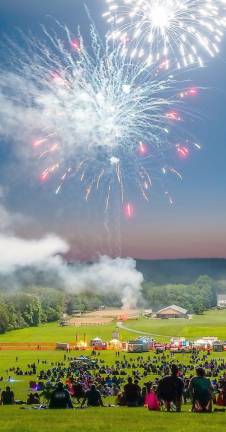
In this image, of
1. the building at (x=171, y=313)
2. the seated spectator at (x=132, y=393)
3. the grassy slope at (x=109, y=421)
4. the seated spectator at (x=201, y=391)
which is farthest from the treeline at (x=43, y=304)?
the seated spectator at (x=201, y=391)

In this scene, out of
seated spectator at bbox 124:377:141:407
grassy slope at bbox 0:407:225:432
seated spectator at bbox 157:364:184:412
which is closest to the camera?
grassy slope at bbox 0:407:225:432

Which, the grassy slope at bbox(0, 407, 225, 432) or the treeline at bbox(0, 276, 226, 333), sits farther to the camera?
the treeline at bbox(0, 276, 226, 333)

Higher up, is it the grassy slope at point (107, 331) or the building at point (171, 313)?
the building at point (171, 313)

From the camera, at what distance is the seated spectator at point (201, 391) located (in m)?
18.3

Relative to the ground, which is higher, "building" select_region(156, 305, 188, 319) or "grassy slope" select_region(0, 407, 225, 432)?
"building" select_region(156, 305, 188, 319)

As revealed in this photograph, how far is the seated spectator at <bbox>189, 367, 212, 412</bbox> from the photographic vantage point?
18344 millimetres

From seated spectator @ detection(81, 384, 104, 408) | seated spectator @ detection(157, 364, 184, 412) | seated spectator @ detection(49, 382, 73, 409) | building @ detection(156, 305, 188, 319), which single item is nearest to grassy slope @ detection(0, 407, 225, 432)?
seated spectator @ detection(157, 364, 184, 412)

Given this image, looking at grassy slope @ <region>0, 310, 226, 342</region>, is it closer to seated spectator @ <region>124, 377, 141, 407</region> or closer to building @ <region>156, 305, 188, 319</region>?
building @ <region>156, 305, 188, 319</region>

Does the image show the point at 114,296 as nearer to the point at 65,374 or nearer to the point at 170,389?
the point at 65,374

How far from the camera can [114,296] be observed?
636 feet

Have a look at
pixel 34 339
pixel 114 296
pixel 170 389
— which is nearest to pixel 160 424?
pixel 170 389

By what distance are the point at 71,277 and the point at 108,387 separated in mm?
138042

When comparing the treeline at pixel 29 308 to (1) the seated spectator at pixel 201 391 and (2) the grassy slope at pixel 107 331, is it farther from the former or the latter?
(1) the seated spectator at pixel 201 391

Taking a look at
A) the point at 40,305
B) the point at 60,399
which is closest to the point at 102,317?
the point at 40,305
